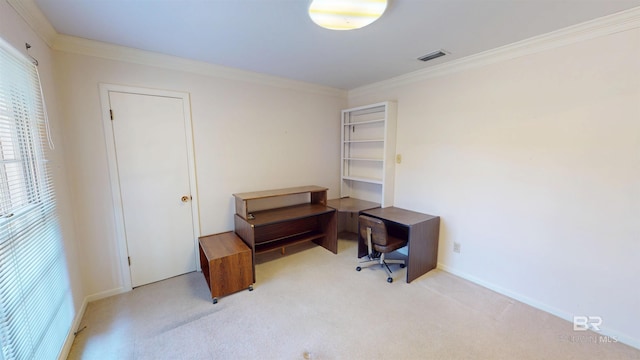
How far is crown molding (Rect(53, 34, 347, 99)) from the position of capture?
217 cm

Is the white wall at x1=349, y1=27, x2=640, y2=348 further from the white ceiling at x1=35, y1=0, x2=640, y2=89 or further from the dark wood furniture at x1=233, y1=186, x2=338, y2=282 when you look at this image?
the dark wood furniture at x1=233, y1=186, x2=338, y2=282

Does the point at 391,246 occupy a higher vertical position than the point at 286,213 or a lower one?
lower

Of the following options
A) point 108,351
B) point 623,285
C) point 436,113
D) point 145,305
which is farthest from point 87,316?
point 623,285

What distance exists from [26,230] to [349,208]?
3.00 meters

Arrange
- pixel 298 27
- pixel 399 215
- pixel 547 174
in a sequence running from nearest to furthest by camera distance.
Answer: pixel 298 27 < pixel 547 174 < pixel 399 215

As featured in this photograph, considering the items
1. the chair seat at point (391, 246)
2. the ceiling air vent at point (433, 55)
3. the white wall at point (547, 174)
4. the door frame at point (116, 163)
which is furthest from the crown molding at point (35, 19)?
the white wall at point (547, 174)

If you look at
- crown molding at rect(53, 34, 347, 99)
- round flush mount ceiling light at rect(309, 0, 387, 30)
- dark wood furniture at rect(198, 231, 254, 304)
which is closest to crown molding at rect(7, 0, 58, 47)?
crown molding at rect(53, 34, 347, 99)

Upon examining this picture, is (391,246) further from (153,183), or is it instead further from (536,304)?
(153,183)

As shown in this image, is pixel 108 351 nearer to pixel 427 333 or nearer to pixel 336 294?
pixel 336 294

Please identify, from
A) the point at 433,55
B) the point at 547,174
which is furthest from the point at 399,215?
the point at 433,55

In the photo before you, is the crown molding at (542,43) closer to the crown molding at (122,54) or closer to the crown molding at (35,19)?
the crown molding at (122,54)

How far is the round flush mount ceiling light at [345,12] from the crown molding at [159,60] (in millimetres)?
1710

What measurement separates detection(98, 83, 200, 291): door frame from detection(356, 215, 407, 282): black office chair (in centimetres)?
202

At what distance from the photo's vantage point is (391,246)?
2828mm
